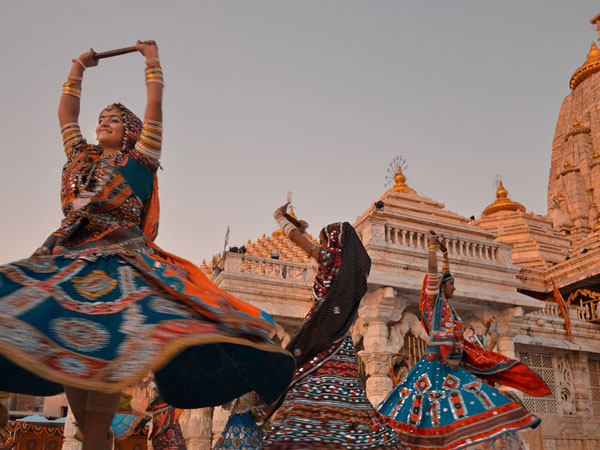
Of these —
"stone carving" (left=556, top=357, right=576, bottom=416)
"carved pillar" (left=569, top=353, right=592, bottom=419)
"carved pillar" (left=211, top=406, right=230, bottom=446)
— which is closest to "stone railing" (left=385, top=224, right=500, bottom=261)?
"stone carving" (left=556, top=357, right=576, bottom=416)

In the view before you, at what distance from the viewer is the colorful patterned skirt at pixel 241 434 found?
5.13m

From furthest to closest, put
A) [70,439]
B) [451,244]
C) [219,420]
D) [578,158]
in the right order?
[578,158] < [451,244] < [219,420] < [70,439]

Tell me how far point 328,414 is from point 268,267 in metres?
8.01

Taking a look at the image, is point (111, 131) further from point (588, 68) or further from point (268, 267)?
point (588, 68)

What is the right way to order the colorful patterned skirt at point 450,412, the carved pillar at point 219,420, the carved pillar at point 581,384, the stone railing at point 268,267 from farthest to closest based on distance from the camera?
the carved pillar at point 581,384, the stone railing at point 268,267, the carved pillar at point 219,420, the colorful patterned skirt at point 450,412

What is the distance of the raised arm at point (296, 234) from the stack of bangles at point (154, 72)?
1.02 meters

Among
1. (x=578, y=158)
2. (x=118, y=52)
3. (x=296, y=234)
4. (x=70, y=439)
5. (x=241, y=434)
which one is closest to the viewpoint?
(x=118, y=52)

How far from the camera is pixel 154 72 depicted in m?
2.83

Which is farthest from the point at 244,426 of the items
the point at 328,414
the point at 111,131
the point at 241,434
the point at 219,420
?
the point at 219,420

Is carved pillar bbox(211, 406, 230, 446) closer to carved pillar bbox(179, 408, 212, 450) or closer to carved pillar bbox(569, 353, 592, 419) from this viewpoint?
carved pillar bbox(179, 408, 212, 450)

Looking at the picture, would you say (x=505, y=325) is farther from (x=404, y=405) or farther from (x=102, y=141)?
(x=102, y=141)

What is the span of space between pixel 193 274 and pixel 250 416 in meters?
3.07

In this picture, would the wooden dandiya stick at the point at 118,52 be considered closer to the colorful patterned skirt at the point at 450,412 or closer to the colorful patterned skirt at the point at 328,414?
the colorful patterned skirt at the point at 328,414

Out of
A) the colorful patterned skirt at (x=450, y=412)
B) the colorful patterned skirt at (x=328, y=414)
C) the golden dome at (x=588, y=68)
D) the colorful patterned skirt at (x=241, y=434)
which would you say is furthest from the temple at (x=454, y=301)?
the golden dome at (x=588, y=68)
